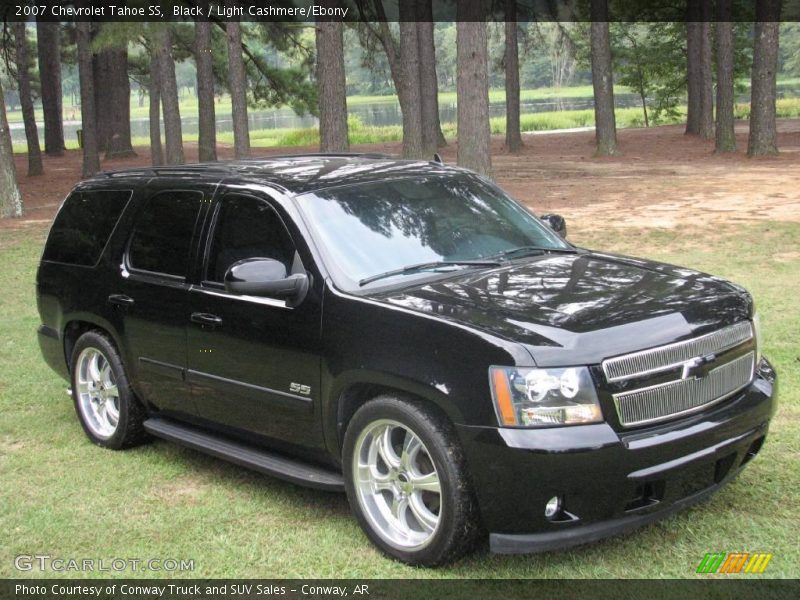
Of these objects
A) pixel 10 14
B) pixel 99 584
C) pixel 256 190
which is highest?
pixel 10 14

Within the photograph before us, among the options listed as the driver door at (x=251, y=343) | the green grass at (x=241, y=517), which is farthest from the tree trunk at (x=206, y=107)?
the driver door at (x=251, y=343)

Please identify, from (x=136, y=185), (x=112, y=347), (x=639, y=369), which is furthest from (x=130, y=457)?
(x=639, y=369)

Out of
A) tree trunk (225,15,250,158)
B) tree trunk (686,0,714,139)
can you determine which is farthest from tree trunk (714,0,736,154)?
tree trunk (225,15,250,158)

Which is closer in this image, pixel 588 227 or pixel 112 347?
pixel 112 347

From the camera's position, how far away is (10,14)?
3136 cm

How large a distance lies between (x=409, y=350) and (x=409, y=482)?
2.01 feet

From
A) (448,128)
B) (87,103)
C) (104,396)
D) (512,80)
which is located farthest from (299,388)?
(448,128)

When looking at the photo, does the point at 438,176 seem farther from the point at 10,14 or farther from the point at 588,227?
the point at 10,14

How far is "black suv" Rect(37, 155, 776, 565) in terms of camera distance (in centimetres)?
403

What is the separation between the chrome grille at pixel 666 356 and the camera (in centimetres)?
406

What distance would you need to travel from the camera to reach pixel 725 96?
27.5 m

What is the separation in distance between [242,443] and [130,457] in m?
1.17

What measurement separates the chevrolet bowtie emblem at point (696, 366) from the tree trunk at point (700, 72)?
3132 cm

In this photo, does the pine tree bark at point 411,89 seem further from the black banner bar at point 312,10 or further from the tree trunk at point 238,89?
the tree trunk at point 238,89
